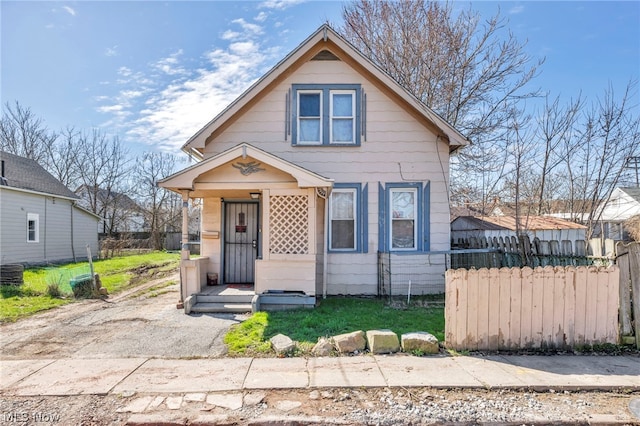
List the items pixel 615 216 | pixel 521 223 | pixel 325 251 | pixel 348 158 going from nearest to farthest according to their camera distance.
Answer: pixel 325 251 → pixel 348 158 → pixel 521 223 → pixel 615 216

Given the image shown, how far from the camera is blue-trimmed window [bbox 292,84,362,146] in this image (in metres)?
9.71

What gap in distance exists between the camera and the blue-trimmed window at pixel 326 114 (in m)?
9.71

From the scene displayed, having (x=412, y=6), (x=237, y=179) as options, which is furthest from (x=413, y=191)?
(x=412, y=6)

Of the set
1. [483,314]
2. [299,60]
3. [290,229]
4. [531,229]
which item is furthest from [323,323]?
[531,229]

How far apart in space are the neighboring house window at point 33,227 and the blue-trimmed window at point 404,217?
57.7 feet

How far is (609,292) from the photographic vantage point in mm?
5598

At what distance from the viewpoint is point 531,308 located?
18.1ft

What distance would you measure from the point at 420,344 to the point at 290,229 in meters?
3.93

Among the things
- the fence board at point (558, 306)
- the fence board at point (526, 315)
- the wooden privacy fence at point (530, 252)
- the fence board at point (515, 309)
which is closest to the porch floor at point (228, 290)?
the fence board at point (515, 309)

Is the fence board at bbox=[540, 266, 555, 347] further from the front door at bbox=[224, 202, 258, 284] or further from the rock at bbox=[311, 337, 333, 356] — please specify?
the front door at bbox=[224, 202, 258, 284]

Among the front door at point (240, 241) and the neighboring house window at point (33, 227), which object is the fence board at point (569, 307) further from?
the neighboring house window at point (33, 227)

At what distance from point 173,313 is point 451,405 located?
610cm

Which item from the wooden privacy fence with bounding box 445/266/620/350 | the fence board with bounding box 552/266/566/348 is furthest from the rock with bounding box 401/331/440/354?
the fence board with bounding box 552/266/566/348

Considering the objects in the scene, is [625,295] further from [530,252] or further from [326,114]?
[326,114]
